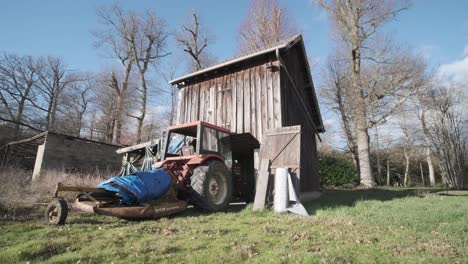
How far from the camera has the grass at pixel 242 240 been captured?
3.06m

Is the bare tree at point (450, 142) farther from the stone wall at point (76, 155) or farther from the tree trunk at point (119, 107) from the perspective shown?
the tree trunk at point (119, 107)

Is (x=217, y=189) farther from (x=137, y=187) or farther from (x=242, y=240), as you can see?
(x=242, y=240)

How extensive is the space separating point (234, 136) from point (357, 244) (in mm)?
5471

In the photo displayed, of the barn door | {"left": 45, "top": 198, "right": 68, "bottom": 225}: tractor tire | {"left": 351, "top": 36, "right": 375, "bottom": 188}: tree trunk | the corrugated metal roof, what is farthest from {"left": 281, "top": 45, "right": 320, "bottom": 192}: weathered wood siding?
{"left": 45, "top": 198, "right": 68, "bottom": 225}: tractor tire

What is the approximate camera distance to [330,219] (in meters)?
5.20

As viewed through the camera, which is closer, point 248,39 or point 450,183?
point 450,183

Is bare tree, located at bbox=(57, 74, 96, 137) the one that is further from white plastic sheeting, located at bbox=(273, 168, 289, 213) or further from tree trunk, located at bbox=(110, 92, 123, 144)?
white plastic sheeting, located at bbox=(273, 168, 289, 213)

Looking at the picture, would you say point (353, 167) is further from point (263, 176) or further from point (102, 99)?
point (102, 99)

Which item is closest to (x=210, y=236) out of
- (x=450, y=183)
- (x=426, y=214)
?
(x=426, y=214)

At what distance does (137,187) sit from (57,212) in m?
1.28

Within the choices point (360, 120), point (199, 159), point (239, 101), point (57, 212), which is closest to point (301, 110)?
point (239, 101)

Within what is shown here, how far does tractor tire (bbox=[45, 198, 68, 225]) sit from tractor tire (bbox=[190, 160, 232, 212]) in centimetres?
233

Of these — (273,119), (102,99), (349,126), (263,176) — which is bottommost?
(263,176)

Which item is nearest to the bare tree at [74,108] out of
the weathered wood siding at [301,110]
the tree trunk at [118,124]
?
the tree trunk at [118,124]
